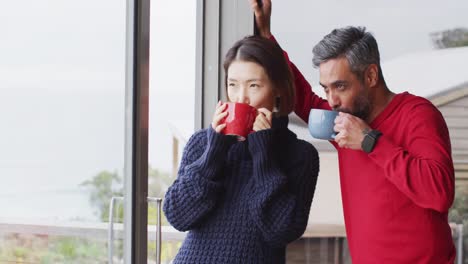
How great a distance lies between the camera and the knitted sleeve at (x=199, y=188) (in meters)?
1.42

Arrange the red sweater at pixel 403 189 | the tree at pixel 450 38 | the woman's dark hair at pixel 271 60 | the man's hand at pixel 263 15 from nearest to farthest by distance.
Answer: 1. the woman's dark hair at pixel 271 60
2. the red sweater at pixel 403 189
3. the man's hand at pixel 263 15
4. the tree at pixel 450 38

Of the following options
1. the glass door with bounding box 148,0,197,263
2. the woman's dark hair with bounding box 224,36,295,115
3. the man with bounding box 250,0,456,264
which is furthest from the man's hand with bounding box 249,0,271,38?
the woman's dark hair with bounding box 224,36,295,115

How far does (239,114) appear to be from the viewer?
141 cm

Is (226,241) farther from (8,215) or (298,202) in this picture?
(8,215)

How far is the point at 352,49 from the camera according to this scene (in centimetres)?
181

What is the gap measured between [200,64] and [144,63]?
0.88 meters

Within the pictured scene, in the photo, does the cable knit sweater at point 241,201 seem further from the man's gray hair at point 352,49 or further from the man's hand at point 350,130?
the man's gray hair at point 352,49

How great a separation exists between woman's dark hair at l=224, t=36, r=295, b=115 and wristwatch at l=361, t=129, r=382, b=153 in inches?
9.2

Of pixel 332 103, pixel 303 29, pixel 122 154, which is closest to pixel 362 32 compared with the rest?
pixel 332 103

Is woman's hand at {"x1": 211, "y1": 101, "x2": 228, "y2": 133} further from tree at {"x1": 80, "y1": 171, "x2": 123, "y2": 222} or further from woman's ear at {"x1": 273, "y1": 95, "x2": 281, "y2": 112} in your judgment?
tree at {"x1": 80, "y1": 171, "x2": 123, "y2": 222}

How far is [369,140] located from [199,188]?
1.57 feet

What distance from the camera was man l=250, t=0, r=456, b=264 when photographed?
5.41 ft

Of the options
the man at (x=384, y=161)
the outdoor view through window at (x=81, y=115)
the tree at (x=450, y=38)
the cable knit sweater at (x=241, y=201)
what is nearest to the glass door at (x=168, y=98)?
the outdoor view through window at (x=81, y=115)

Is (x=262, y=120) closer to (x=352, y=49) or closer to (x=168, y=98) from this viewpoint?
(x=352, y=49)
